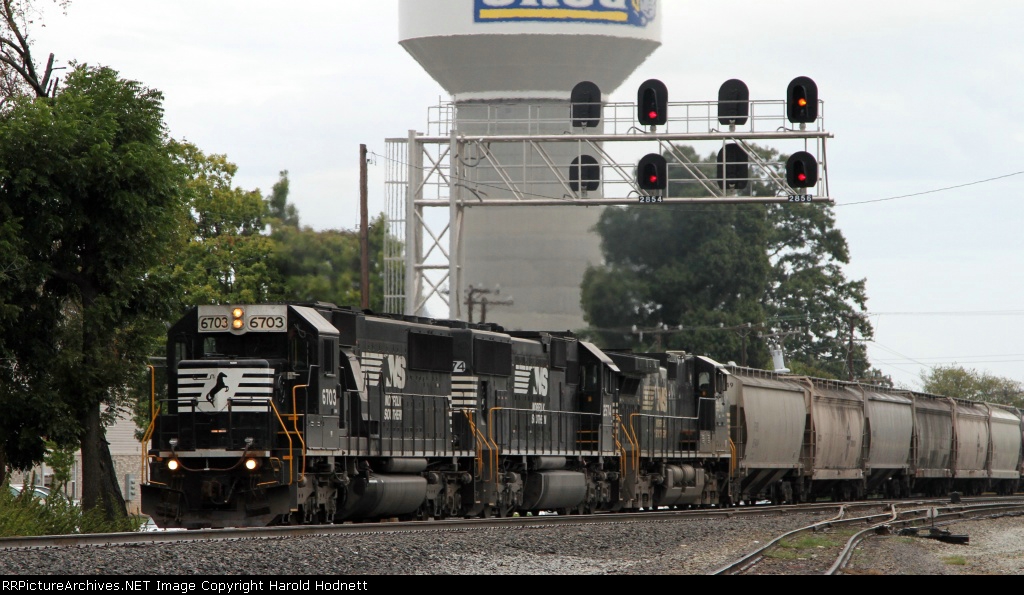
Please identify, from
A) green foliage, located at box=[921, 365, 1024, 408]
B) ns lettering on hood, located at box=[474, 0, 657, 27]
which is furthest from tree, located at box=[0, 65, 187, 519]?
green foliage, located at box=[921, 365, 1024, 408]

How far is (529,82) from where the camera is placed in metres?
54.5

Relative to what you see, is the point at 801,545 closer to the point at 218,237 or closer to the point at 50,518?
the point at 50,518

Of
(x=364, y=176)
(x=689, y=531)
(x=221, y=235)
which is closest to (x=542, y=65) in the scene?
(x=221, y=235)

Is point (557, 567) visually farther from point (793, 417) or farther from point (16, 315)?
point (793, 417)

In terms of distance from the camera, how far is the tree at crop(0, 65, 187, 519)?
24609 mm

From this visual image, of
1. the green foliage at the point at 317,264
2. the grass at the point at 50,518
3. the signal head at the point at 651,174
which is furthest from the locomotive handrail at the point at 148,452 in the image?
the signal head at the point at 651,174

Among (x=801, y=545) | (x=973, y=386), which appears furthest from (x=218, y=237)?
(x=973, y=386)

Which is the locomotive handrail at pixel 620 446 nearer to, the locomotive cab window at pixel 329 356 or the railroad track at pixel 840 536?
the railroad track at pixel 840 536

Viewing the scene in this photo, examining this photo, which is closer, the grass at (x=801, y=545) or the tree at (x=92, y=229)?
the grass at (x=801, y=545)

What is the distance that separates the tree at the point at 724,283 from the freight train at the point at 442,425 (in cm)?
620

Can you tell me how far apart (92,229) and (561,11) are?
3055 centimetres

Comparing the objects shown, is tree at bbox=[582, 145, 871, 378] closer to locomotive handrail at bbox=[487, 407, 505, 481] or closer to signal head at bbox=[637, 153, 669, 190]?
signal head at bbox=[637, 153, 669, 190]

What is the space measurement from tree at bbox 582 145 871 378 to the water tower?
1.78m

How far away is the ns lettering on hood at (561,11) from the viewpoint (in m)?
52.4
